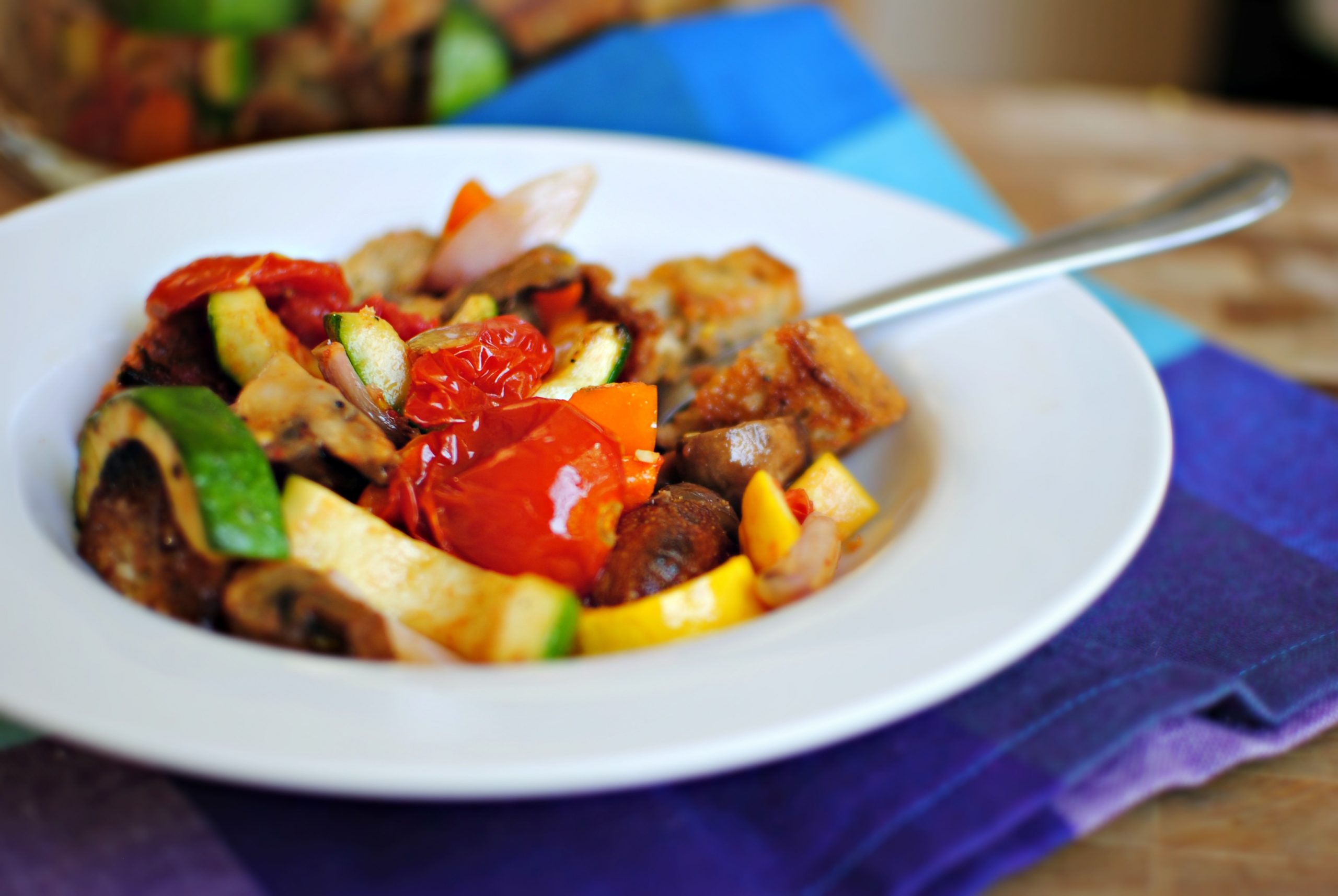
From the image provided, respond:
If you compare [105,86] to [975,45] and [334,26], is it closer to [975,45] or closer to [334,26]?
[334,26]

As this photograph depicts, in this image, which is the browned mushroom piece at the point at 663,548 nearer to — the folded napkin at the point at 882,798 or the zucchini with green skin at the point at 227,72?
the folded napkin at the point at 882,798

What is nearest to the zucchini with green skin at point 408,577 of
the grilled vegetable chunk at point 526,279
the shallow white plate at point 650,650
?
the shallow white plate at point 650,650

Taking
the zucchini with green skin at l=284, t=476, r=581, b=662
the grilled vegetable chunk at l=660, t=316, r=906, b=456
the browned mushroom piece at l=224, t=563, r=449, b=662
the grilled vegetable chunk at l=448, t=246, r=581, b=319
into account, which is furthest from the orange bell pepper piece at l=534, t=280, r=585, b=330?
the browned mushroom piece at l=224, t=563, r=449, b=662

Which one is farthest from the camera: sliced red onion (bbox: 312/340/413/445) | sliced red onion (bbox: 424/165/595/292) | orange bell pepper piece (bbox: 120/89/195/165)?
orange bell pepper piece (bbox: 120/89/195/165)

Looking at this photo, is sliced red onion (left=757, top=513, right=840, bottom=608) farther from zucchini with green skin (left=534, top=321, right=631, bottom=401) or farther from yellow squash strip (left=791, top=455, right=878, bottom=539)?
zucchini with green skin (left=534, top=321, right=631, bottom=401)

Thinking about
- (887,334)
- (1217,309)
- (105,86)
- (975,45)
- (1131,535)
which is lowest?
(975,45)

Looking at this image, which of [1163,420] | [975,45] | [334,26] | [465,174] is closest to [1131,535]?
[1163,420]

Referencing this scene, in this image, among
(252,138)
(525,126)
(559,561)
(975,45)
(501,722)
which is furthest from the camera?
(975,45)
